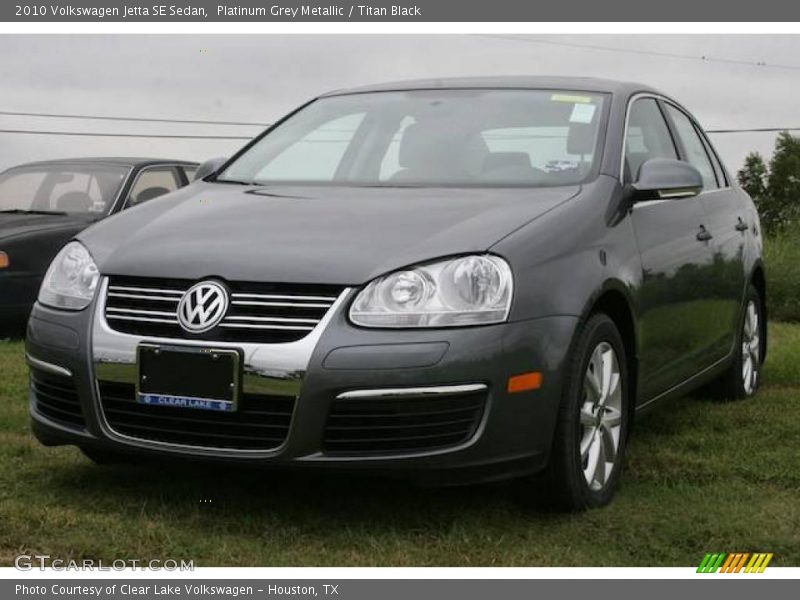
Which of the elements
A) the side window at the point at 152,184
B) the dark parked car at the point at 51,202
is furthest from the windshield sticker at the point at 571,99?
the side window at the point at 152,184

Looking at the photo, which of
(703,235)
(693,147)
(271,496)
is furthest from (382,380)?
(693,147)

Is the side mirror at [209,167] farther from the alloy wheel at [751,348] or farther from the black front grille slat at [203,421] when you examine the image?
the alloy wheel at [751,348]

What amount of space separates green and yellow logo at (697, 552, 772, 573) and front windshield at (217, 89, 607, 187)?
154cm

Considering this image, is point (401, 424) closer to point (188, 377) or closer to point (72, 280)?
point (188, 377)

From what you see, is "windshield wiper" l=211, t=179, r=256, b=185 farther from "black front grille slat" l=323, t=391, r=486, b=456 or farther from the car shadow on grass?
"black front grille slat" l=323, t=391, r=486, b=456

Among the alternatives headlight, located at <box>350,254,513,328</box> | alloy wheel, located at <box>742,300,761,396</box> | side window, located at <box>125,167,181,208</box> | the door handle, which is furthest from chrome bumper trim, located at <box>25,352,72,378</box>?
side window, located at <box>125,167,181,208</box>

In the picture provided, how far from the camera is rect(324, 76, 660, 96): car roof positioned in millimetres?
5816

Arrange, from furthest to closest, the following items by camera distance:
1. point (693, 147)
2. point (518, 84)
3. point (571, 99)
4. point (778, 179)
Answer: point (778, 179) → point (693, 147) → point (518, 84) → point (571, 99)

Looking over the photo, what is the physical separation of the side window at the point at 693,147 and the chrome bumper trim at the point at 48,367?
3.31 meters

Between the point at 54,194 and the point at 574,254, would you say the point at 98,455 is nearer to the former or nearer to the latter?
the point at 574,254

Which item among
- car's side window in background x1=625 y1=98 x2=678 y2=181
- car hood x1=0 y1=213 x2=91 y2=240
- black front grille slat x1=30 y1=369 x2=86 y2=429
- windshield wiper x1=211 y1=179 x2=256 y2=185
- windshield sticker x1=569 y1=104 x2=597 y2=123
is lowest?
car hood x1=0 y1=213 x2=91 y2=240

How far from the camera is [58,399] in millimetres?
A: 4758

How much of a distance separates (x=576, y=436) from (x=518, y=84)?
1.89 metres

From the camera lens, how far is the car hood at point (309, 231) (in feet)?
14.3
